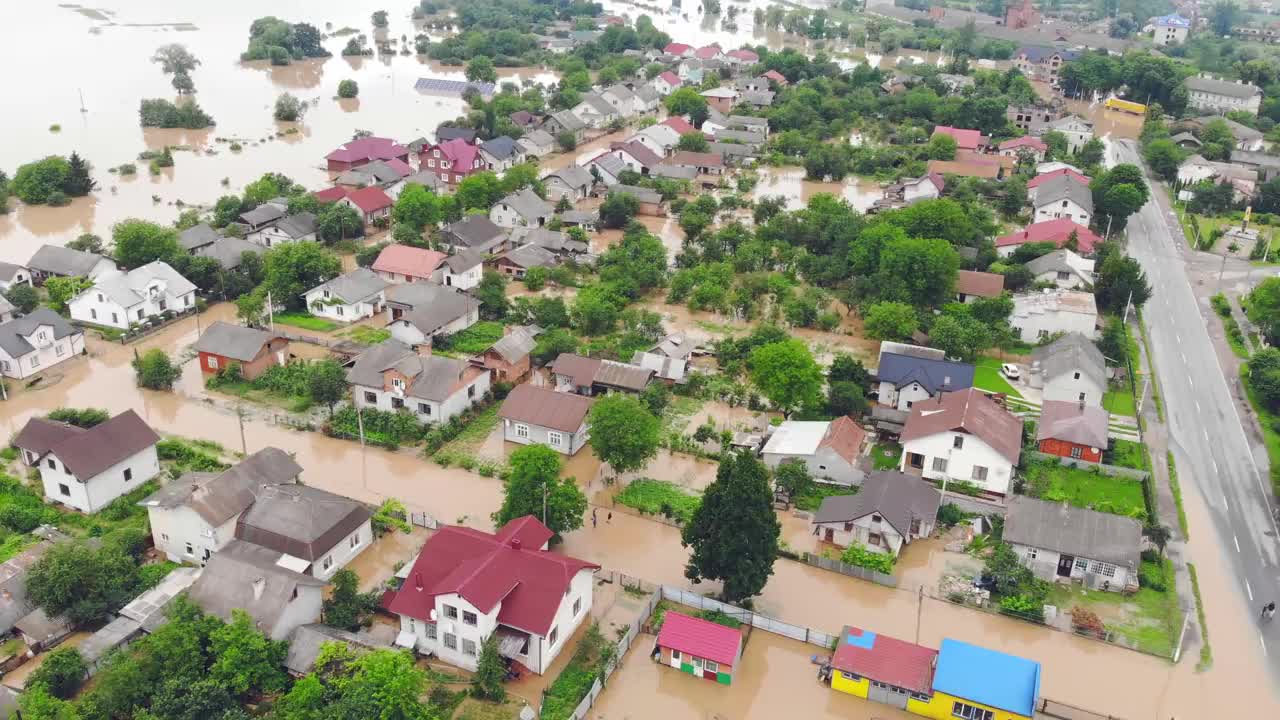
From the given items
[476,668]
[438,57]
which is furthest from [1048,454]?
[438,57]

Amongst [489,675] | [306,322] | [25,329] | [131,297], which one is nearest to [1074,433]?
[489,675]

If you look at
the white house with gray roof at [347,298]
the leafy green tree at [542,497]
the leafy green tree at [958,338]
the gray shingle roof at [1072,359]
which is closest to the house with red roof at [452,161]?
the white house with gray roof at [347,298]

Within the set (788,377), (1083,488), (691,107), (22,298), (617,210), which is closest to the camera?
(1083,488)

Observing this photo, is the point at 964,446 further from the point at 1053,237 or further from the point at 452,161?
the point at 452,161

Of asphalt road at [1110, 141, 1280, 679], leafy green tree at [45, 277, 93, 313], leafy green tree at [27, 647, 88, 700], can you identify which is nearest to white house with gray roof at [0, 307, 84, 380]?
leafy green tree at [45, 277, 93, 313]

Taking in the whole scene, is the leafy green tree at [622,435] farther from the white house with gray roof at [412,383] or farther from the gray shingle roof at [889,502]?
the white house with gray roof at [412,383]
